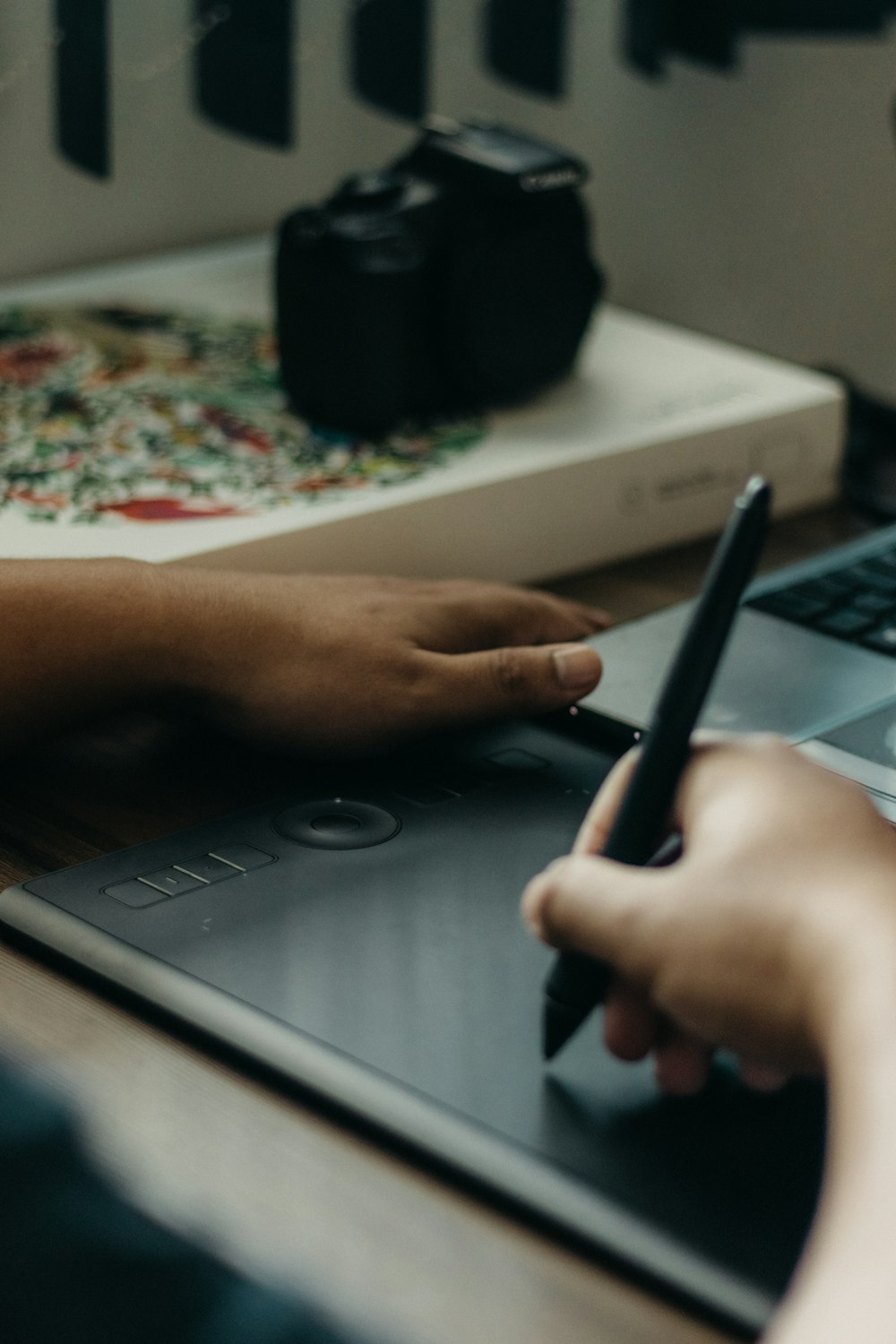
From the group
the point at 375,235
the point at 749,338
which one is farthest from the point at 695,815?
the point at 749,338

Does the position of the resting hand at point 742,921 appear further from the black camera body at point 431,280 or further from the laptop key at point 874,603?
the black camera body at point 431,280

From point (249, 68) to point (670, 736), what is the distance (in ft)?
2.48

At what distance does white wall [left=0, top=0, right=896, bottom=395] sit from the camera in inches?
38.9

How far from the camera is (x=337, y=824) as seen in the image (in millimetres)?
519

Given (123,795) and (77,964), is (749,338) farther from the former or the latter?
(77,964)

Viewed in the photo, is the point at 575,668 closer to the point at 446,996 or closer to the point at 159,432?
the point at 446,996

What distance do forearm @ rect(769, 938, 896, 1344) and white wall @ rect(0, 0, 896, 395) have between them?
0.75 m

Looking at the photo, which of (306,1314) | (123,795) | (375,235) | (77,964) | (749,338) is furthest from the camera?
(749,338)

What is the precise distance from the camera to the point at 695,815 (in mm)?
399

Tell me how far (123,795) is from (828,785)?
267 millimetres

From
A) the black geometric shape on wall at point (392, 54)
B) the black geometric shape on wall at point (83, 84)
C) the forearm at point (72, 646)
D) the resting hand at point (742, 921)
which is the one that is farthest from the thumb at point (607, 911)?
the black geometric shape on wall at point (392, 54)

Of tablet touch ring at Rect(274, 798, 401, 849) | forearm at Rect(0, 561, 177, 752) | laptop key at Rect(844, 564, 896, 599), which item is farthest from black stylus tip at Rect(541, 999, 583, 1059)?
laptop key at Rect(844, 564, 896, 599)

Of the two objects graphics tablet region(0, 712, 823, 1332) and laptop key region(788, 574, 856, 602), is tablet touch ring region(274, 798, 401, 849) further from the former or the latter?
laptop key region(788, 574, 856, 602)

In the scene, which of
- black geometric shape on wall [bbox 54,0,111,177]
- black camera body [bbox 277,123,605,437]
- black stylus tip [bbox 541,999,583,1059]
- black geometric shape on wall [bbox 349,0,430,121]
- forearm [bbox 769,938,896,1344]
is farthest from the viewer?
black geometric shape on wall [bbox 349,0,430,121]
